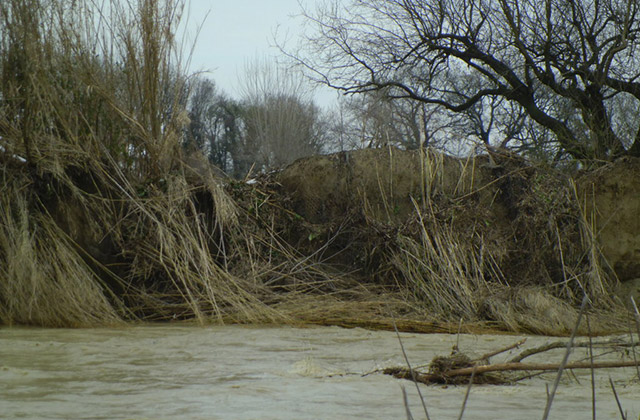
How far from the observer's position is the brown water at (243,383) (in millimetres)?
1783

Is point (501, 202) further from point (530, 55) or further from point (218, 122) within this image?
point (218, 122)

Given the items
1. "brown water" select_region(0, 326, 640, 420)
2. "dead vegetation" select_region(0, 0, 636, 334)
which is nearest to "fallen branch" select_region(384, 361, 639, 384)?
"brown water" select_region(0, 326, 640, 420)

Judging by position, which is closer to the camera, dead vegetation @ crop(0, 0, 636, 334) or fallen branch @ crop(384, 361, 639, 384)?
fallen branch @ crop(384, 361, 639, 384)

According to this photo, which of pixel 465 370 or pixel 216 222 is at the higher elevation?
pixel 216 222


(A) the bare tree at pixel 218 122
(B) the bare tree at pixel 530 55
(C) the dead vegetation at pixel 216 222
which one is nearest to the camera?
(C) the dead vegetation at pixel 216 222

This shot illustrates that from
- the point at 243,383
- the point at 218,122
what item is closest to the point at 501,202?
the point at 243,383

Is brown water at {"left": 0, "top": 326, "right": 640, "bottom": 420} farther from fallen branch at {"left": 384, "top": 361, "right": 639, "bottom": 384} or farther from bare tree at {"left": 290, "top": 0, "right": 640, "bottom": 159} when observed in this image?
bare tree at {"left": 290, "top": 0, "right": 640, "bottom": 159}

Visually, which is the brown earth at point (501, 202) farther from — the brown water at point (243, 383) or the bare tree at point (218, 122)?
the bare tree at point (218, 122)

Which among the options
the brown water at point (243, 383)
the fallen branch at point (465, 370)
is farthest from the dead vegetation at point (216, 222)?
the fallen branch at point (465, 370)

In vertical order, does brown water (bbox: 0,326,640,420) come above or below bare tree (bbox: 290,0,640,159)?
below

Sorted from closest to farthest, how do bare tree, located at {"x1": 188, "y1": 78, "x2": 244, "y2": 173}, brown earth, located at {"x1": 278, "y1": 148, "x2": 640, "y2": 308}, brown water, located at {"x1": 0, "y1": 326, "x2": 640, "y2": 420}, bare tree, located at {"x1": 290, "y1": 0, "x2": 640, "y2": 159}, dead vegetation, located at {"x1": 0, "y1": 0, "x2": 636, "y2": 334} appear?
1. brown water, located at {"x1": 0, "y1": 326, "x2": 640, "y2": 420}
2. dead vegetation, located at {"x1": 0, "y1": 0, "x2": 636, "y2": 334}
3. brown earth, located at {"x1": 278, "y1": 148, "x2": 640, "y2": 308}
4. bare tree, located at {"x1": 290, "y1": 0, "x2": 640, "y2": 159}
5. bare tree, located at {"x1": 188, "y1": 78, "x2": 244, "y2": 173}

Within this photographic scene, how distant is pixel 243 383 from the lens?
221 cm

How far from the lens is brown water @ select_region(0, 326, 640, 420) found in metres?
1.78

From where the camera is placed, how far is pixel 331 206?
19.2ft
